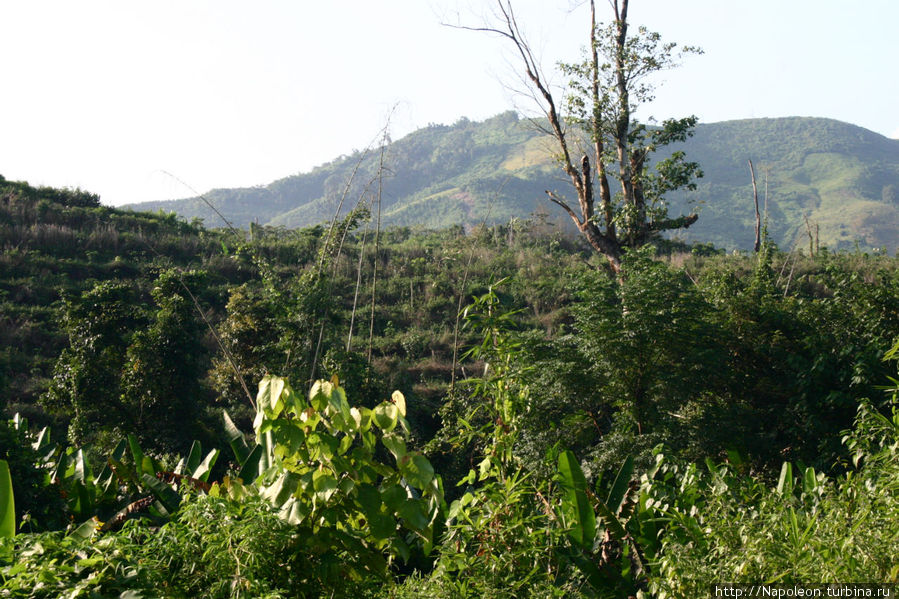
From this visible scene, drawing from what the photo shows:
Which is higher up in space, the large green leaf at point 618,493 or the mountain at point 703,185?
the mountain at point 703,185

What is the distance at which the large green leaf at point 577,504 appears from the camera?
3.13m

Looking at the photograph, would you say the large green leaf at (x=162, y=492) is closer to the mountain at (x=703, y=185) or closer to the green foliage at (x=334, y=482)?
the green foliage at (x=334, y=482)

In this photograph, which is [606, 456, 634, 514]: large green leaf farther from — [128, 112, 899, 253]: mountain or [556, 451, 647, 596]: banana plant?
[128, 112, 899, 253]: mountain

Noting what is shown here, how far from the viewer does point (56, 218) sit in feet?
57.6

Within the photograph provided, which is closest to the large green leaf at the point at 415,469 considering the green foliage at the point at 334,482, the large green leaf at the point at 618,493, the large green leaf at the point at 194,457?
the green foliage at the point at 334,482

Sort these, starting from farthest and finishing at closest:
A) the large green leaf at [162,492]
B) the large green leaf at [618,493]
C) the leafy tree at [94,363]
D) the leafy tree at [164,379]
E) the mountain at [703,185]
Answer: the mountain at [703,185]
the leafy tree at [164,379]
the leafy tree at [94,363]
the large green leaf at [618,493]
the large green leaf at [162,492]

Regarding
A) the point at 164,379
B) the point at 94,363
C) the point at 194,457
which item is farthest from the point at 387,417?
the point at 94,363

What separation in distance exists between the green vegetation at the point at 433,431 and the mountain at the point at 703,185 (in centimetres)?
3360

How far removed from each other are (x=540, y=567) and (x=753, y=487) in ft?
4.00

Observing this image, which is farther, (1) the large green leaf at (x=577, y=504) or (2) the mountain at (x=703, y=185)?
(2) the mountain at (x=703, y=185)

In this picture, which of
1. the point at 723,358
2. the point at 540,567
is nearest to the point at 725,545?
the point at 540,567

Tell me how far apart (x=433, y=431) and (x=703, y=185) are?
69004 mm

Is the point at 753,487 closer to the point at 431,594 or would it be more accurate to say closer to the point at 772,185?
the point at 431,594

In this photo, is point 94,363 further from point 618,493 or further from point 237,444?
point 618,493
